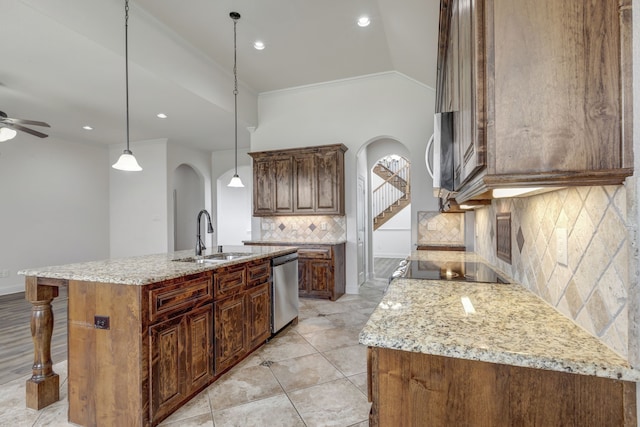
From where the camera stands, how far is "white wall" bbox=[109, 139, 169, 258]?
622cm

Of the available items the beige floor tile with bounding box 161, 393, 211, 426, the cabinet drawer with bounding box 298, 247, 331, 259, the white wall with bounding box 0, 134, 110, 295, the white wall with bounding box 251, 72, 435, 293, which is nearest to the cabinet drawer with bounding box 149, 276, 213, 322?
the beige floor tile with bounding box 161, 393, 211, 426

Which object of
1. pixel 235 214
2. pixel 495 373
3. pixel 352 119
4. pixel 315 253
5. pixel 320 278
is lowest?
pixel 320 278

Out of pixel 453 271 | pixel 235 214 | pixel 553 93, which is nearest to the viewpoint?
pixel 553 93

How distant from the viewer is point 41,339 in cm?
204

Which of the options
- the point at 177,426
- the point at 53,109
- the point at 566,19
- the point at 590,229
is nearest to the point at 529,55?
the point at 566,19

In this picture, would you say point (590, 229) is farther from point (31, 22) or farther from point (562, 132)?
point (31, 22)

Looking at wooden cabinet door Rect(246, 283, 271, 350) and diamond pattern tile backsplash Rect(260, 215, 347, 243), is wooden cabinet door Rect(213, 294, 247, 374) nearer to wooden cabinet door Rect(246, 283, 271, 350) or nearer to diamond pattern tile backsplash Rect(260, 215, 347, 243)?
wooden cabinet door Rect(246, 283, 271, 350)

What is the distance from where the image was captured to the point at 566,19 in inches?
29.5

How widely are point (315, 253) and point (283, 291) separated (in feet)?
4.70

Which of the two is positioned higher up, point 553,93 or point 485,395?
point 553,93

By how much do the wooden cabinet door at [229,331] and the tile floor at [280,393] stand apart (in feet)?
0.41

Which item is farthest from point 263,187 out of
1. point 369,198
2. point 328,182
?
point 369,198

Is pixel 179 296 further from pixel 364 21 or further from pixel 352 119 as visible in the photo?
pixel 352 119

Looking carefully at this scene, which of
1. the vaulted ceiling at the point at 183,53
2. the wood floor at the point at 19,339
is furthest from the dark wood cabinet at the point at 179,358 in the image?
the vaulted ceiling at the point at 183,53
